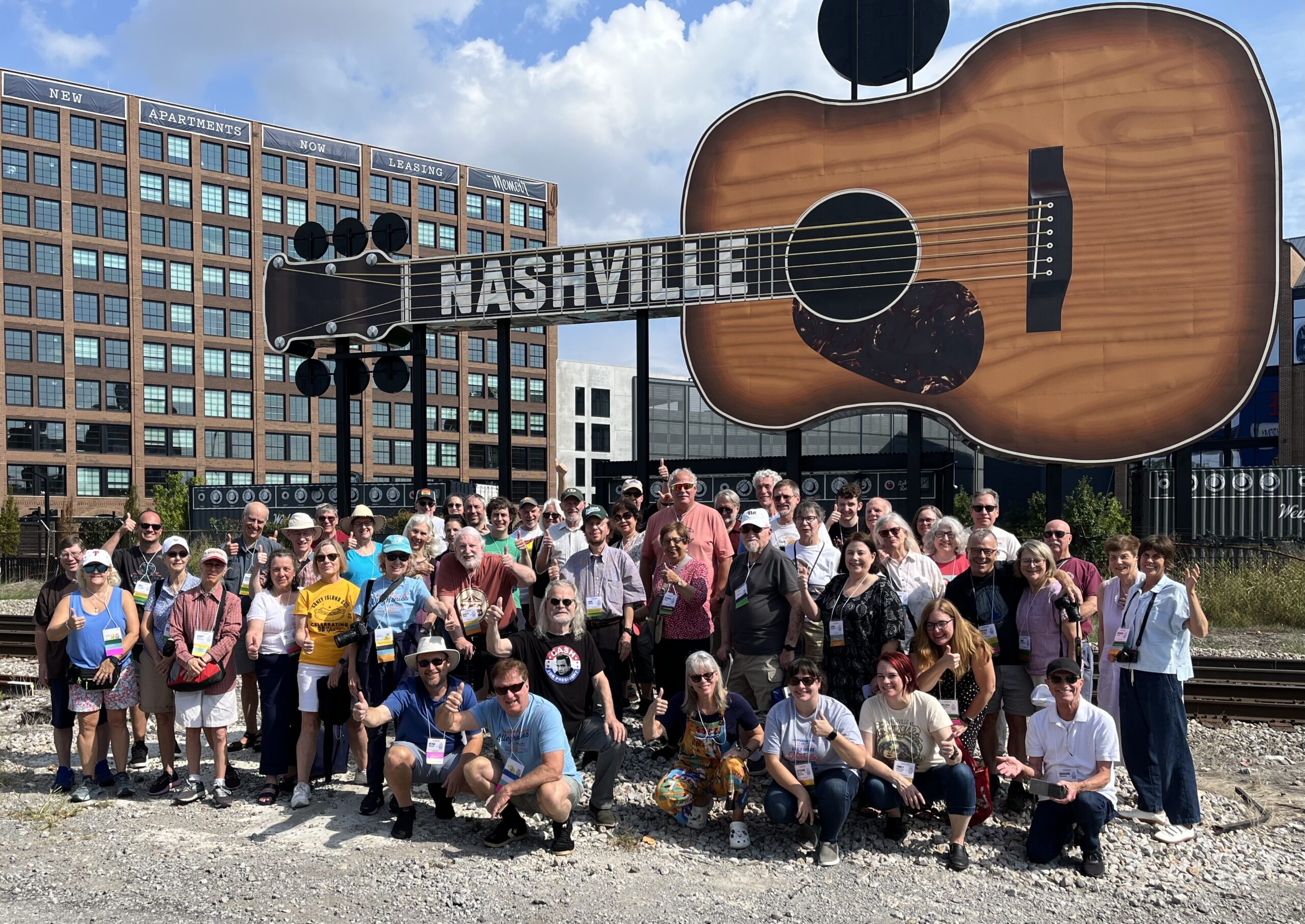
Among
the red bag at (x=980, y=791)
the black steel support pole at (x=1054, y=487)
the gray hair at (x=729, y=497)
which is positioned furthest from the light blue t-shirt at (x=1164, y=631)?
the black steel support pole at (x=1054, y=487)

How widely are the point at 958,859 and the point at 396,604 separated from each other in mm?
4003

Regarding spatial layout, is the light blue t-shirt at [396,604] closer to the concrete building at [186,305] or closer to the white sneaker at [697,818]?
the white sneaker at [697,818]

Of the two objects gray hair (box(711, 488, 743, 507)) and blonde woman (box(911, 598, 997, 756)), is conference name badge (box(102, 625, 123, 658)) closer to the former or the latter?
gray hair (box(711, 488, 743, 507))

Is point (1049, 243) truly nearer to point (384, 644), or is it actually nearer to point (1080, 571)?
point (1080, 571)

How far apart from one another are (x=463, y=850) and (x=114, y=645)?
3.26 metres

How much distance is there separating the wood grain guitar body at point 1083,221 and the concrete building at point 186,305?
56892 mm

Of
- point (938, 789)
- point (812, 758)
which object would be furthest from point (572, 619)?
point (938, 789)

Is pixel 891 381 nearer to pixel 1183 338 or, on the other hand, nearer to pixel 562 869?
pixel 1183 338

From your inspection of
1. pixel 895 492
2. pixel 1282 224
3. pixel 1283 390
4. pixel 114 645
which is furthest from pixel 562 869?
pixel 1283 390

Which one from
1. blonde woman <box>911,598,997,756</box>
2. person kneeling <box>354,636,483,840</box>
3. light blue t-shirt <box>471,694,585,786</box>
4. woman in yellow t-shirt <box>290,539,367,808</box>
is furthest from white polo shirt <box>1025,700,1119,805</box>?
woman in yellow t-shirt <box>290,539,367,808</box>

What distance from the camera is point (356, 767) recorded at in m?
8.27

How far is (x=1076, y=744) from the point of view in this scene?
20.5 ft

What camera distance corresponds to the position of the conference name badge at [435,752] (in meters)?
6.79

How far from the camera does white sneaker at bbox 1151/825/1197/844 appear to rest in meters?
6.46
